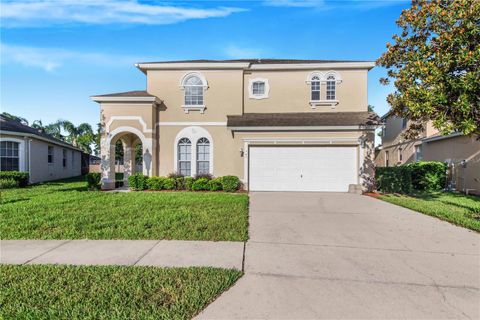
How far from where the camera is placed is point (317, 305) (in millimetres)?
2857

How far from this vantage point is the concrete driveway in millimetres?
2799

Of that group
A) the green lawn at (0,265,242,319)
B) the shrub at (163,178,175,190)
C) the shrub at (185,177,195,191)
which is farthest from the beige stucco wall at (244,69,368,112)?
the green lawn at (0,265,242,319)

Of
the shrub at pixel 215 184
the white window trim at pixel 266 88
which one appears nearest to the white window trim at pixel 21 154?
the shrub at pixel 215 184

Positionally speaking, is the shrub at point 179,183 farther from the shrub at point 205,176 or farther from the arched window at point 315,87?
the arched window at point 315,87

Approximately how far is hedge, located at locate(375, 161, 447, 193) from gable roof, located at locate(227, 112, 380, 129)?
2.90 meters

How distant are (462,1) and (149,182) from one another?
13369 mm

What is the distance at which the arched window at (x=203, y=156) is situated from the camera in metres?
13.6

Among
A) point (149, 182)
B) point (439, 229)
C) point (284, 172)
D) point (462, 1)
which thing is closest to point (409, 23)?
point (462, 1)

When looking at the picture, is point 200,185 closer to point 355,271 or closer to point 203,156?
point 203,156

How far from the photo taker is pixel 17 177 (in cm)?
1396

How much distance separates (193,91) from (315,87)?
7.05 metres

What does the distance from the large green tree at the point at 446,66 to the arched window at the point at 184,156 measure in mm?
10129

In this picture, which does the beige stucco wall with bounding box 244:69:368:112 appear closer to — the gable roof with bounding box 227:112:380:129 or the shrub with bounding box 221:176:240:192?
the gable roof with bounding box 227:112:380:129

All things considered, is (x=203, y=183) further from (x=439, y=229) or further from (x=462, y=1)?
(x=462, y=1)
